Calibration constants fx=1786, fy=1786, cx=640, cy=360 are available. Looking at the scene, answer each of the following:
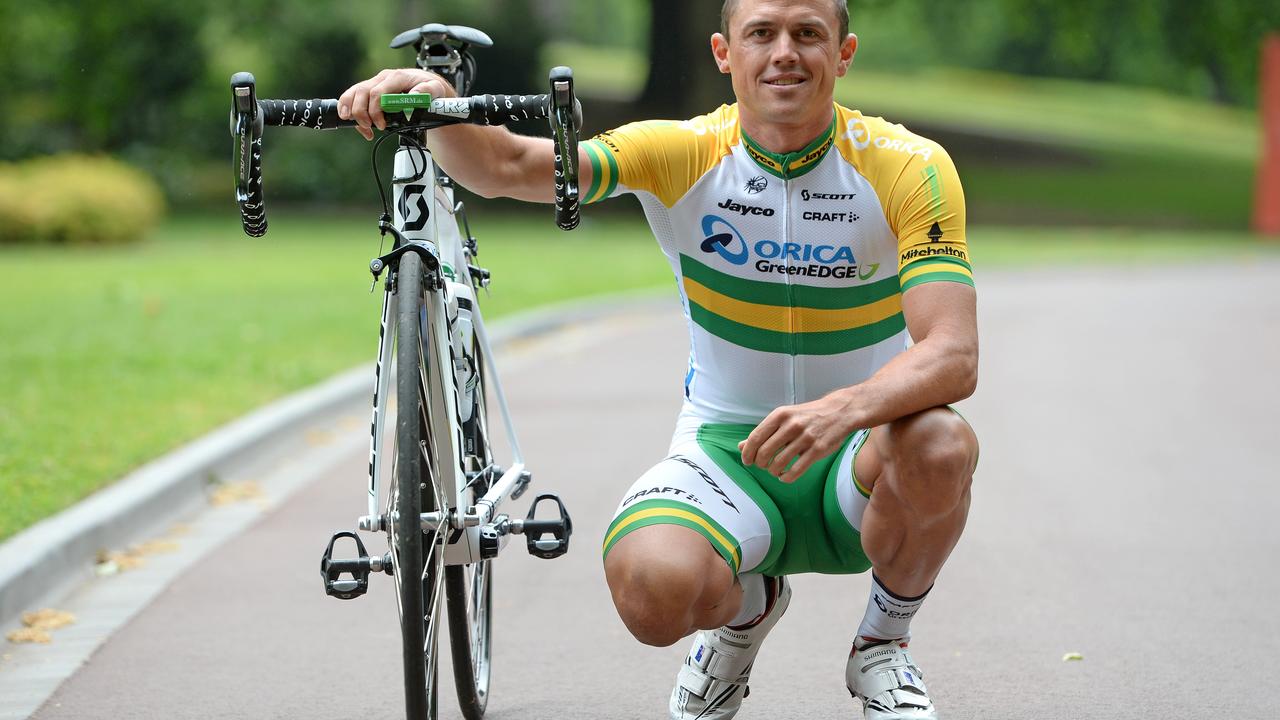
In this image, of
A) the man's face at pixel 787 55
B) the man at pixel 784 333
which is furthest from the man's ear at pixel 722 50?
the man's face at pixel 787 55

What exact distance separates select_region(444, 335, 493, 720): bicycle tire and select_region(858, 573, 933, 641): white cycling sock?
0.97 m

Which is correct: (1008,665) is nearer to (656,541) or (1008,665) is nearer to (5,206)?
(656,541)

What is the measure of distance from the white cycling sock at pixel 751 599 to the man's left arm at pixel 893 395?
486mm

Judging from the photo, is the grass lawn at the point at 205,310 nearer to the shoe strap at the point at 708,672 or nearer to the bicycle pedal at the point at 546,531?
the bicycle pedal at the point at 546,531

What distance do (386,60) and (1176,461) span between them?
32803mm

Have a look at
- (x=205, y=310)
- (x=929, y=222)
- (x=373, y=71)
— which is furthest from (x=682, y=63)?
(x=929, y=222)

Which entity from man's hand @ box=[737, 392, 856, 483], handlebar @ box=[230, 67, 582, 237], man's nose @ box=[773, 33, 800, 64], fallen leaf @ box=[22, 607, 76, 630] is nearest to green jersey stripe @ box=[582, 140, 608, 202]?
handlebar @ box=[230, 67, 582, 237]

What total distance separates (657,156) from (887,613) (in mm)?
1196

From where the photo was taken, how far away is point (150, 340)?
12.8 m

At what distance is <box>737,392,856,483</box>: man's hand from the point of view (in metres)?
3.69

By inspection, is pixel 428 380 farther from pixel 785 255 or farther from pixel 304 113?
pixel 785 255

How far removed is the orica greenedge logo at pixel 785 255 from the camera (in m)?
4.17

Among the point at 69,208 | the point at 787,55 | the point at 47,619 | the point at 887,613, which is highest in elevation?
the point at 787,55

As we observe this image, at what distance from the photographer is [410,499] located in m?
3.71
